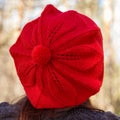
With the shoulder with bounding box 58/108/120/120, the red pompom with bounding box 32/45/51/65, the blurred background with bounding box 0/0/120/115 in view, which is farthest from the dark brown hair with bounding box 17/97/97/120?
the blurred background with bounding box 0/0/120/115

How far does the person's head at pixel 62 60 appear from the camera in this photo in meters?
1.11

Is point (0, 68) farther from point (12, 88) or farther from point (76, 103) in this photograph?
point (76, 103)

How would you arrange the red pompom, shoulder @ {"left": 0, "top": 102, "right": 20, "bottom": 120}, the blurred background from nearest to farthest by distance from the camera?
the red pompom
shoulder @ {"left": 0, "top": 102, "right": 20, "bottom": 120}
the blurred background

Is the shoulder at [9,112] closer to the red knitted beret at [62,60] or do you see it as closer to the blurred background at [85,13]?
the red knitted beret at [62,60]

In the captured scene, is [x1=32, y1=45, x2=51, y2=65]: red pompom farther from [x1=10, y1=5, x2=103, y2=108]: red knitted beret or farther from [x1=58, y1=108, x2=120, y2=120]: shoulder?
[x1=58, y1=108, x2=120, y2=120]: shoulder

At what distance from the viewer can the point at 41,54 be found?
1.11m

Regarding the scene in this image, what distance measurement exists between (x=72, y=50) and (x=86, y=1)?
3684 mm

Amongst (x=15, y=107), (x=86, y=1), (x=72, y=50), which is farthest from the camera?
(x=86, y=1)

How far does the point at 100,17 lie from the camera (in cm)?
461

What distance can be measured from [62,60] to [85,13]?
3489 millimetres

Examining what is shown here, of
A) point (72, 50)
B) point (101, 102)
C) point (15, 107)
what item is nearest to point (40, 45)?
point (72, 50)

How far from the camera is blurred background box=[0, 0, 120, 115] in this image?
4320 millimetres

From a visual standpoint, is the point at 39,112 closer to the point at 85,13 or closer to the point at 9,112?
the point at 9,112

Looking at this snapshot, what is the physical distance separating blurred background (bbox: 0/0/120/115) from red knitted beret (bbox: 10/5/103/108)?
306 cm
